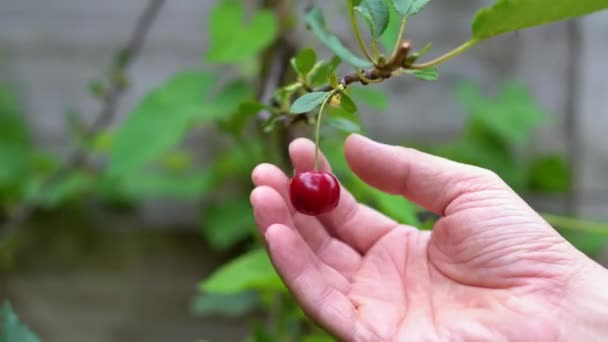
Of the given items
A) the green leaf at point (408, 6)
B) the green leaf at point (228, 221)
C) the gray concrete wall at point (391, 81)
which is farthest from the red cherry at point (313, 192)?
the gray concrete wall at point (391, 81)

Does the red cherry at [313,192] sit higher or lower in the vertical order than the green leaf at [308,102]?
lower

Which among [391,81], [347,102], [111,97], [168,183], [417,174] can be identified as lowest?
[168,183]

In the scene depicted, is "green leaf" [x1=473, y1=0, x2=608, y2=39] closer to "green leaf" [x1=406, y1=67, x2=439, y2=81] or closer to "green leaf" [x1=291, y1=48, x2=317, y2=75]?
"green leaf" [x1=406, y1=67, x2=439, y2=81]

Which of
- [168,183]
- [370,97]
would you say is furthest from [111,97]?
[370,97]

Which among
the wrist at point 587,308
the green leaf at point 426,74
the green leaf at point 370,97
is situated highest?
the green leaf at point 426,74

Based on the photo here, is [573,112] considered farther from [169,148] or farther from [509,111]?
[169,148]

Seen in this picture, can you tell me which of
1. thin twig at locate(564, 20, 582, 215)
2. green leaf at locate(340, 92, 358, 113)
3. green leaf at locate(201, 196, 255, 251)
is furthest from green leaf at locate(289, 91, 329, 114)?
thin twig at locate(564, 20, 582, 215)

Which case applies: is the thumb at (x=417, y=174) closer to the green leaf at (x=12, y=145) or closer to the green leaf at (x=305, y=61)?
the green leaf at (x=305, y=61)

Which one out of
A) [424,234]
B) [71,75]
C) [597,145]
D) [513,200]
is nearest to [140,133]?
[424,234]
